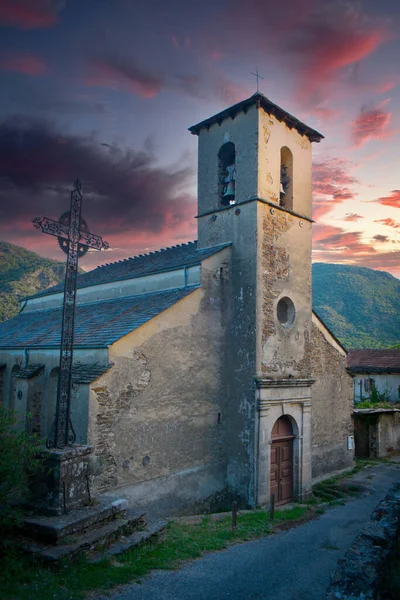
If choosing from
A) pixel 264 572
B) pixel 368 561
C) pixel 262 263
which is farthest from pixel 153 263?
pixel 368 561

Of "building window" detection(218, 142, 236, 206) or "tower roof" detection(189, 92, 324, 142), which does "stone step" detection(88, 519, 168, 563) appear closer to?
"building window" detection(218, 142, 236, 206)

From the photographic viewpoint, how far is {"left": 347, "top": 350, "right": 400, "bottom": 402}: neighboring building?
2794cm

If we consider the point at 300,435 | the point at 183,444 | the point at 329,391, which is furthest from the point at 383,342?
the point at 183,444

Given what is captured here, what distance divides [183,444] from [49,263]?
6224cm

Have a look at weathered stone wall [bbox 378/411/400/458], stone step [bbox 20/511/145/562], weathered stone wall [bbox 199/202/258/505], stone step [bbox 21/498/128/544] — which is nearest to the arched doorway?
weathered stone wall [bbox 199/202/258/505]

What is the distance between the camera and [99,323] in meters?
14.0

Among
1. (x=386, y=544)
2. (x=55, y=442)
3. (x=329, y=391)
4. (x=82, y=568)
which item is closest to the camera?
(x=386, y=544)

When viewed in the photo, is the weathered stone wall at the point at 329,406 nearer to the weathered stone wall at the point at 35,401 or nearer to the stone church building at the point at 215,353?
the stone church building at the point at 215,353

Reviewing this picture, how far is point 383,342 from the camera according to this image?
56938mm

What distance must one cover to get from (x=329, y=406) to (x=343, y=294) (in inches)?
2351

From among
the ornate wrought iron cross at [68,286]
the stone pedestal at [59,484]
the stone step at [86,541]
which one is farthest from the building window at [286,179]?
the stone step at [86,541]

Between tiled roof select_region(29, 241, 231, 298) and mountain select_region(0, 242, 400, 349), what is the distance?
93.3 ft

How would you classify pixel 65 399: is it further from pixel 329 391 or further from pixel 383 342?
pixel 383 342

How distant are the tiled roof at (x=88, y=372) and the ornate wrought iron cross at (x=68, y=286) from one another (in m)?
1.99
